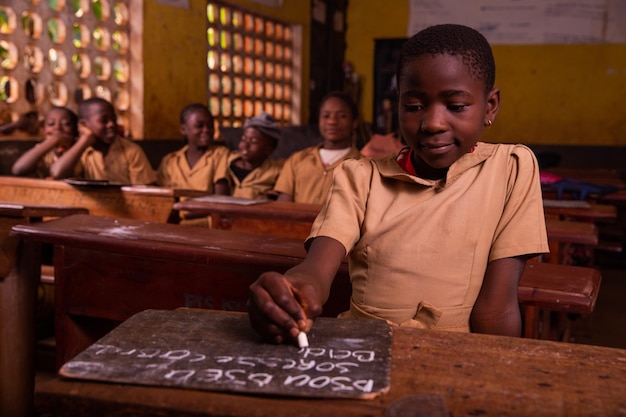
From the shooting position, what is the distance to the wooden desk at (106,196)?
9.52ft

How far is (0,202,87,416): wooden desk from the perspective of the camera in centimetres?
197

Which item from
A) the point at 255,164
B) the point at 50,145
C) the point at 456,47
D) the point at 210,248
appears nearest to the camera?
the point at 456,47

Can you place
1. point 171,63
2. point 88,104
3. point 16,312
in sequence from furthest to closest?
point 171,63 → point 88,104 → point 16,312

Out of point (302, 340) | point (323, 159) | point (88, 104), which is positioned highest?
point (88, 104)

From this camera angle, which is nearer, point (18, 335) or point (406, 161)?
point (406, 161)

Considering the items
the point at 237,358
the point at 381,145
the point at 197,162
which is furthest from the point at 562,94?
the point at 237,358

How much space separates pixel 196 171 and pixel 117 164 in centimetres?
49

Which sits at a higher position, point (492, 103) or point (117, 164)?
point (492, 103)

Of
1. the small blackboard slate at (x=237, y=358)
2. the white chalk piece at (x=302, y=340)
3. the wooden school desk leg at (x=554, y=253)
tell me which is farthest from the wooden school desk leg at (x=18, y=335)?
the wooden school desk leg at (x=554, y=253)

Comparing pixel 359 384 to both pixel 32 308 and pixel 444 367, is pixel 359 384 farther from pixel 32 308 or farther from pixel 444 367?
pixel 32 308

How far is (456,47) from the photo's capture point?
114cm

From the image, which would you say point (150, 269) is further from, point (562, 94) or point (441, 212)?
point (562, 94)

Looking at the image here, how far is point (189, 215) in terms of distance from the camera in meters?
3.28

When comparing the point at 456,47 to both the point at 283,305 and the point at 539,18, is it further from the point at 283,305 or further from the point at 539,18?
the point at 539,18
